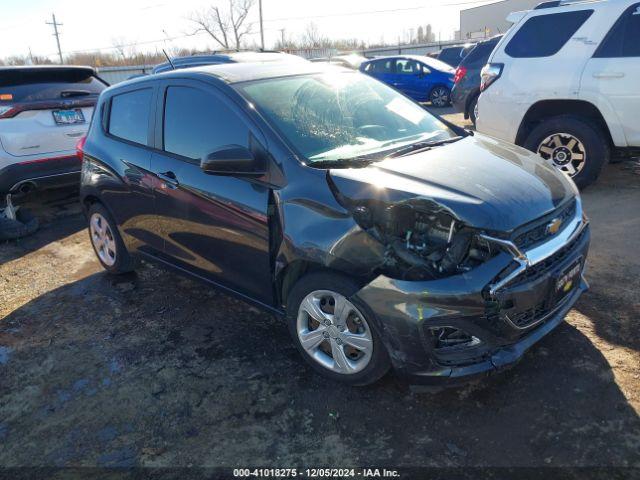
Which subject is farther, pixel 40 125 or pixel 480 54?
pixel 480 54

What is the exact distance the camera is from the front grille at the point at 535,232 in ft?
8.13

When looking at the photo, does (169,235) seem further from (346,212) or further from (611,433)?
(611,433)

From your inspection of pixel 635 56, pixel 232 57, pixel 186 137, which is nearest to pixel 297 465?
pixel 186 137

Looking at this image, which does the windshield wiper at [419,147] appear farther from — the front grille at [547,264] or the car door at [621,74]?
the car door at [621,74]

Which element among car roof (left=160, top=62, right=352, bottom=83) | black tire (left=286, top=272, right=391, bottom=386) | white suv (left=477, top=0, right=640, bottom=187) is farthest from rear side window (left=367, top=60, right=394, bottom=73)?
black tire (left=286, top=272, right=391, bottom=386)

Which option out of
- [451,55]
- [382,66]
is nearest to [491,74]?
[382,66]

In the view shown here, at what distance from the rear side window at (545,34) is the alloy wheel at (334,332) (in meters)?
4.67

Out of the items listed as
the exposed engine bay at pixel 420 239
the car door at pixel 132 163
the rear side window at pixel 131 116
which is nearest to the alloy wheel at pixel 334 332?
the exposed engine bay at pixel 420 239

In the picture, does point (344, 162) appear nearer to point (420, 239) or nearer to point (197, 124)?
point (420, 239)

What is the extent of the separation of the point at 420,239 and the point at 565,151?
4.09 meters

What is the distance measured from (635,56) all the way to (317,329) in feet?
15.3

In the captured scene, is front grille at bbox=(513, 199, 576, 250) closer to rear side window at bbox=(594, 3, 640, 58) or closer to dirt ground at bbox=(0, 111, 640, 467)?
dirt ground at bbox=(0, 111, 640, 467)

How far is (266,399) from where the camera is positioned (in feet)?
9.43

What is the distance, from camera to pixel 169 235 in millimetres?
3750
